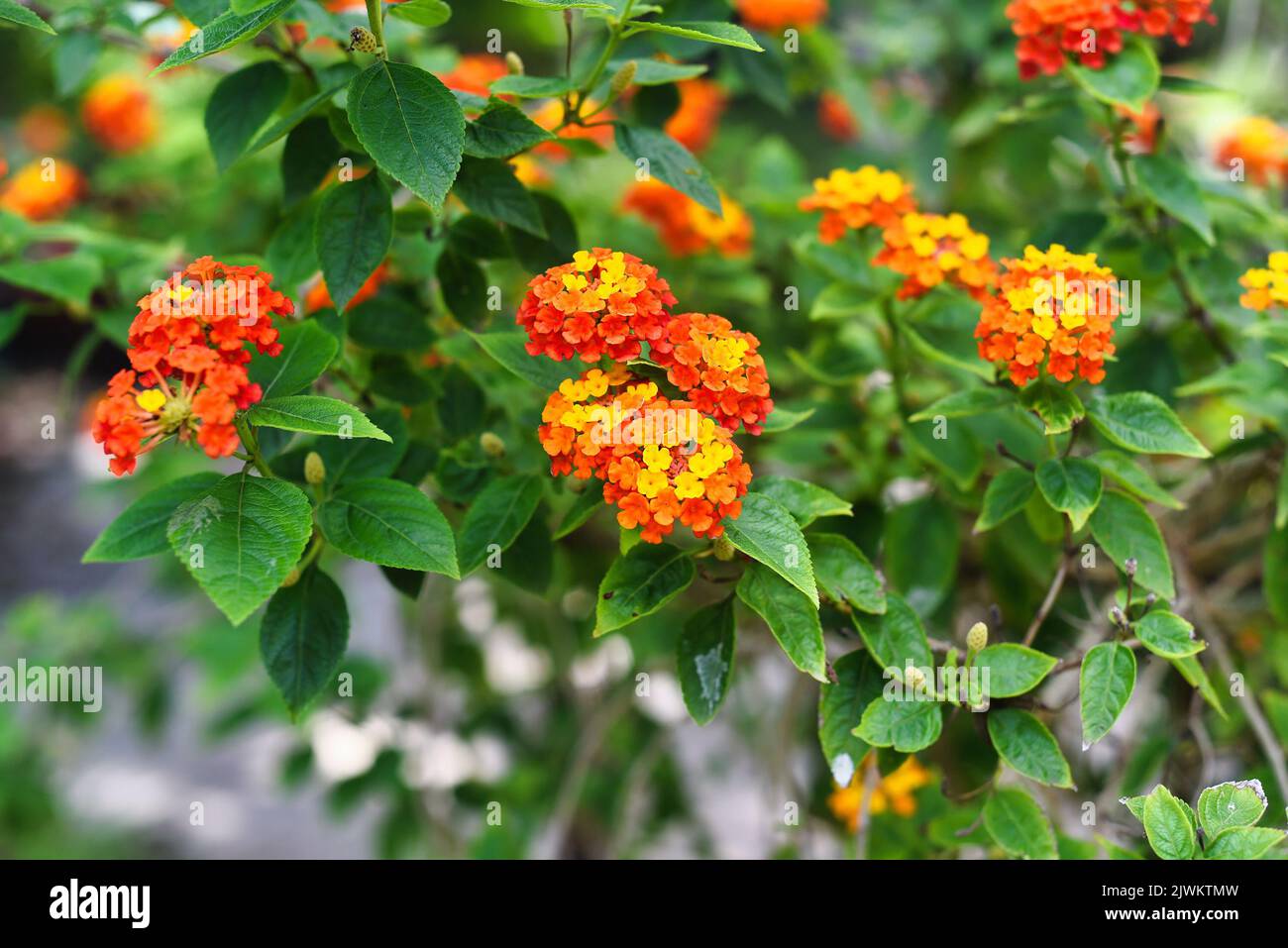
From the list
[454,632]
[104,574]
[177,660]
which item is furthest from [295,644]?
[104,574]

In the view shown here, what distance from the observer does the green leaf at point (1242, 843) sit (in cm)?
90

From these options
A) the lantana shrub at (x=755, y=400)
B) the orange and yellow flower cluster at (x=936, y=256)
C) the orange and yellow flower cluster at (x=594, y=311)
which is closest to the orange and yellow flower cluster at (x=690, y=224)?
the lantana shrub at (x=755, y=400)

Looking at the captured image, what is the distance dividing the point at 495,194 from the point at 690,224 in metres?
0.60

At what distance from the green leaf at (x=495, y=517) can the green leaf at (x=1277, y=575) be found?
0.84m

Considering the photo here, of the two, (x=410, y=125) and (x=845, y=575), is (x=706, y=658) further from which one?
(x=410, y=125)

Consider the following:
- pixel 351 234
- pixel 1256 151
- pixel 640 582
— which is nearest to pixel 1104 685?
pixel 640 582

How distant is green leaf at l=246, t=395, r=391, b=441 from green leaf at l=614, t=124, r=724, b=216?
0.39 m

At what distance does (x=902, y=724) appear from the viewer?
0.97 meters

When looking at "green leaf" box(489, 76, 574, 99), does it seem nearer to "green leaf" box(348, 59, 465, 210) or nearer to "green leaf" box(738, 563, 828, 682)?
"green leaf" box(348, 59, 465, 210)

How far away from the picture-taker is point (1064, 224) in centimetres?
137

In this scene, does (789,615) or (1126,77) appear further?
(1126,77)

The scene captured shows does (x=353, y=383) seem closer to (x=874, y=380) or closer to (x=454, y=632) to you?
(x=874, y=380)

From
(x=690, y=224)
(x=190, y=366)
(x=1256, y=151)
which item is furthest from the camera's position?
(x=1256, y=151)

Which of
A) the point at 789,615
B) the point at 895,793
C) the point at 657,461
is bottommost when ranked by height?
the point at 895,793
